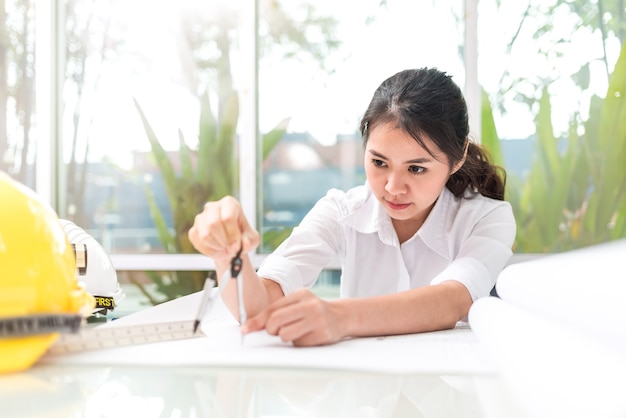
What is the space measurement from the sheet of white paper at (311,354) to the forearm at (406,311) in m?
0.03

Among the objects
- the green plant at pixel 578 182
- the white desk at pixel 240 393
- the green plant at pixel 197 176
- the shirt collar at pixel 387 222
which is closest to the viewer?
the white desk at pixel 240 393

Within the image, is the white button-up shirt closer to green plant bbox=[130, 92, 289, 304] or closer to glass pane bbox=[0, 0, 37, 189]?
green plant bbox=[130, 92, 289, 304]

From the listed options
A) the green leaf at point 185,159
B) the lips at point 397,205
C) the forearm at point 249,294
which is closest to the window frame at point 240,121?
the green leaf at point 185,159

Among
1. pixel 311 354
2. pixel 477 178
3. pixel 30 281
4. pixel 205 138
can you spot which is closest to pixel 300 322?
pixel 311 354

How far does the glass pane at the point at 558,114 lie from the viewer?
10.7 feet

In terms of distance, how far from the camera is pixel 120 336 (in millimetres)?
971

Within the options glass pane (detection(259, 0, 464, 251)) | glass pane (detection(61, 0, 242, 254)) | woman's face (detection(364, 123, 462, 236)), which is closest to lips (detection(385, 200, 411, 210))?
woman's face (detection(364, 123, 462, 236))

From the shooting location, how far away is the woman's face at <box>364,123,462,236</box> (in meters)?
1.40

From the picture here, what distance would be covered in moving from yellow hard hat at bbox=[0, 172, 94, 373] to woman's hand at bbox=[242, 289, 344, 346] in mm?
307

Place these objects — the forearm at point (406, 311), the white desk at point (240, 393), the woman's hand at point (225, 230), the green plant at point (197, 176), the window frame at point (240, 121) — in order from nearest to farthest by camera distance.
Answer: the white desk at point (240, 393), the woman's hand at point (225, 230), the forearm at point (406, 311), the window frame at point (240, 121), the green plant at point (197, 176)

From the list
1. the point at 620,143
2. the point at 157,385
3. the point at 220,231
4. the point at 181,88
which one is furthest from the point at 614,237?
the point at 157,385

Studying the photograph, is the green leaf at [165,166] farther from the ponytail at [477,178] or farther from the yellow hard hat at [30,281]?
the yellow hard hat at [30,281]

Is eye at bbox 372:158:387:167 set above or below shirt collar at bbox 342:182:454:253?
above

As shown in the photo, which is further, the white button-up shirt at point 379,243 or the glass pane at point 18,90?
the glass pane at point 18,90
